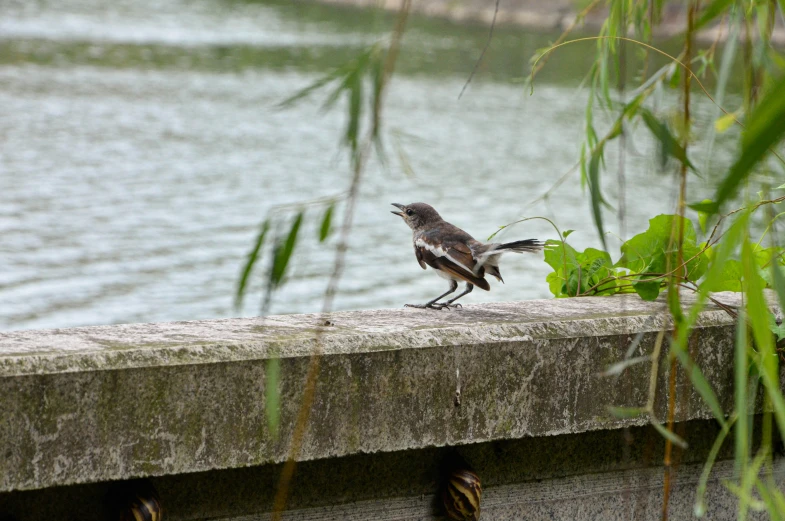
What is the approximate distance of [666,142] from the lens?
5.83ft

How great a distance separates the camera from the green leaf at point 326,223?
5.77 ft

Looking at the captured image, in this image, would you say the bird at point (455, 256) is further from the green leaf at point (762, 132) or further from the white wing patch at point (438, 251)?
the green leaf at point (762, 132)

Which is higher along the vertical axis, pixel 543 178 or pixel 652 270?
pixel 652 270

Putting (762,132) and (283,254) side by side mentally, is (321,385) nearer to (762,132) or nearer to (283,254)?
(283,254)

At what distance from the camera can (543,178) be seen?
16656 mm

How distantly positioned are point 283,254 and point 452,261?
86.0 inches

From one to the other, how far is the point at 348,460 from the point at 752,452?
144 cm

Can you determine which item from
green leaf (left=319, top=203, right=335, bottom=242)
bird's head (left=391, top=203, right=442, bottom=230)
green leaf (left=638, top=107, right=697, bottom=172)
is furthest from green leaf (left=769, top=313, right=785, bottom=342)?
green leaf (left=319, top=203, right=335, bottom=242)

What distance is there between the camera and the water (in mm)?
9648

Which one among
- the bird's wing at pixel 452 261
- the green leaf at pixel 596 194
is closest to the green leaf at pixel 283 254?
the green leaf at pixel 596 194

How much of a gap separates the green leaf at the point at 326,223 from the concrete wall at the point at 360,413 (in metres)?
0.71

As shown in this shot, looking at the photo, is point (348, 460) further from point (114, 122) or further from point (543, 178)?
point (114, 122)

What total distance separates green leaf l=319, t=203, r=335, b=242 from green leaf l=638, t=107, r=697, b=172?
23.4 inches

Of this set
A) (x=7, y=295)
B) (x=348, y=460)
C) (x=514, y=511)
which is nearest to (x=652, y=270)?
(x=514, y=511)
